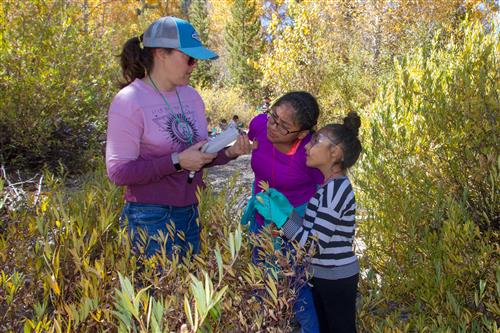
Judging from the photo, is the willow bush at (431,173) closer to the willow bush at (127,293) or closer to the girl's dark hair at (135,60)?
Result: the willow bush at (127,293)

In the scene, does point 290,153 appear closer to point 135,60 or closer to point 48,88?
point 135,60

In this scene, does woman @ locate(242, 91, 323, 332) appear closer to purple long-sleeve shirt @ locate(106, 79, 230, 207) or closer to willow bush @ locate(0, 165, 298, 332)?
purple long-sleeve shirt @ locate(106, 79, 230, 207)

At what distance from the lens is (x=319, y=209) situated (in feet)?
6.55

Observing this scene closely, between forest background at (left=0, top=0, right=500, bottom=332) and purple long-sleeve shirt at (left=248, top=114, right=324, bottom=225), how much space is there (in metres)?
0.21

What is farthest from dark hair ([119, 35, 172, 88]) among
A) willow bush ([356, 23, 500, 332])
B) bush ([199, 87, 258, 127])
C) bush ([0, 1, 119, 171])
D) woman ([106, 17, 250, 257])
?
bush ([199, 87, 258, 127])

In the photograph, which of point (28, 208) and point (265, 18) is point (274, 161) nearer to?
point (28, 208)

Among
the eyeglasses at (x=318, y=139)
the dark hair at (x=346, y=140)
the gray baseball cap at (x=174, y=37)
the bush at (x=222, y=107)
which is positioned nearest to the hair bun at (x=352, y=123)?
the dark hair at (x=346, y=140)

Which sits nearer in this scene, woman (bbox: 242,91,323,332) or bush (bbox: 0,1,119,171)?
woman (bbox: 242,91,323,332)

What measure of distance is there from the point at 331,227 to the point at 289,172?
457mm

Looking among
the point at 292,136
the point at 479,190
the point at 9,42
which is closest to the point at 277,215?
the point at 292,136

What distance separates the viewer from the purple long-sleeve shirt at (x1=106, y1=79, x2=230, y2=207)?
200 cm

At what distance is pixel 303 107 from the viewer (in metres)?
2.35

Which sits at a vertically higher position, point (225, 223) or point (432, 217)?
point (225, 223)

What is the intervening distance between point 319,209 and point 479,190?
139 cm
